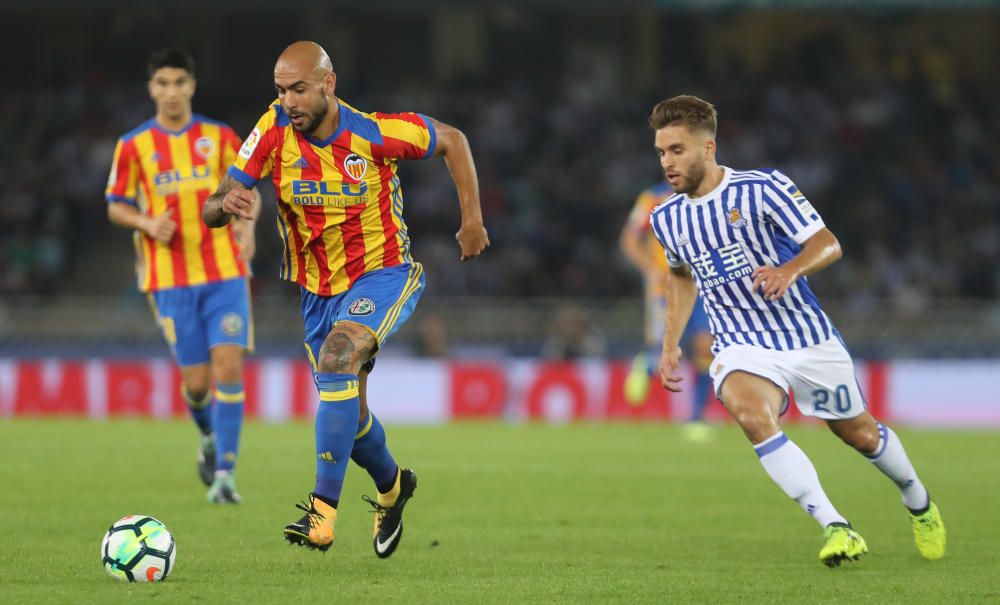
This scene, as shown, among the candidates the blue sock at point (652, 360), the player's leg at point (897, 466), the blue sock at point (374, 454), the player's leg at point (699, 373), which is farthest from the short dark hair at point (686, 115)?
the blue sock at point (652, 360)

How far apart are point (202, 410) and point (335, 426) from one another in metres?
3.22

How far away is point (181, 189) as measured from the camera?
8.59 m

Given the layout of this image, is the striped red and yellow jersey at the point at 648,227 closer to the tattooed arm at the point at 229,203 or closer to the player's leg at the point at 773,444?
the player's leg at the point at 773,444

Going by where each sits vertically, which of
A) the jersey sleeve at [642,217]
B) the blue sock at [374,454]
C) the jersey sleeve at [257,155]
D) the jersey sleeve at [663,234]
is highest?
the jersey sleeve at [257,155]

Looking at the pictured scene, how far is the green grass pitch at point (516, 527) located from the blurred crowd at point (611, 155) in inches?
350

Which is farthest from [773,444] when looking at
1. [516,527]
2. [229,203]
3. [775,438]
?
[229,203]

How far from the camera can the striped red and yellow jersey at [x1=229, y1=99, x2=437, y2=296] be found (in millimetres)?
6164

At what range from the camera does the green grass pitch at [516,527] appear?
17.6ft

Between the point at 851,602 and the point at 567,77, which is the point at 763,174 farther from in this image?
the point at 567,77

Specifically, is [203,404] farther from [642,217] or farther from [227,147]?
[642,217]

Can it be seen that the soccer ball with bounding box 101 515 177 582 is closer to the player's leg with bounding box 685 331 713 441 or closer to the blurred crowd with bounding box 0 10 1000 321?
the player's leg with bounding box 685 331 713 441

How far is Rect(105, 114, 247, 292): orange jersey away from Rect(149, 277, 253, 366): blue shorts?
6cm

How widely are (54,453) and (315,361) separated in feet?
20.1

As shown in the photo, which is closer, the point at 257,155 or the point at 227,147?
the point at 257,155
